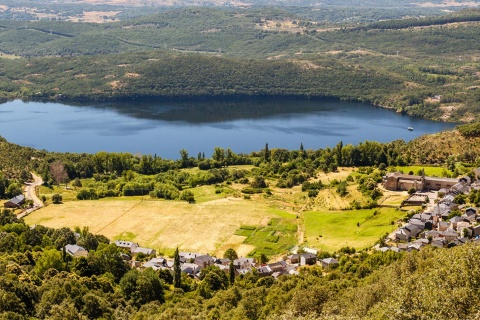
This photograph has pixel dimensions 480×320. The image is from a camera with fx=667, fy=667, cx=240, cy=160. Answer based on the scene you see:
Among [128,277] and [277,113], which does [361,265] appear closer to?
[128,277]

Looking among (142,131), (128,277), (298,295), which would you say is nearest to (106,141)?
(142,131)

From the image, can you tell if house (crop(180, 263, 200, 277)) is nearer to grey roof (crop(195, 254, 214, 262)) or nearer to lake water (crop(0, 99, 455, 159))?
grey roof (crop(195, 254, 214, 262))

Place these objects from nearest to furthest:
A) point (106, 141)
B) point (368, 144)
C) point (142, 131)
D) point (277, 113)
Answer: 1. point (368, 144)
2. point (106, 141)
3. point (142, 131)
4. point (277, 113)

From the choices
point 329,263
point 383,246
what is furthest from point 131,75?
point 329,263

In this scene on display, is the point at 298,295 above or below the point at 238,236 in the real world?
above

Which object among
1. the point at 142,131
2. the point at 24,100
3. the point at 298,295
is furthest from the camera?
the point at 24,100

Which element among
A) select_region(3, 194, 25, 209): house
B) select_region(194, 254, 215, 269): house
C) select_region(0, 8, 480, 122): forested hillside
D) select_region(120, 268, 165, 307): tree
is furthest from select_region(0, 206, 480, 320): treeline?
select_region(0, 8, 480, 122): forested hillside
